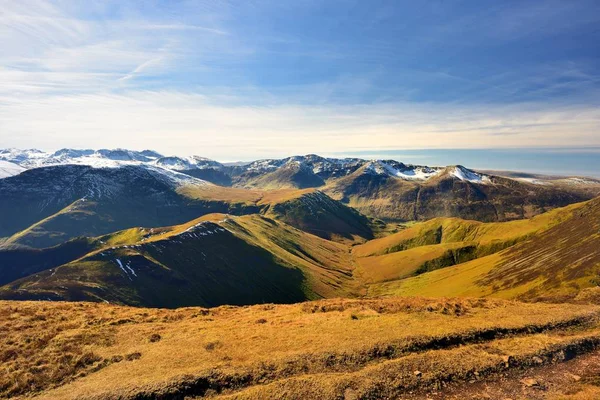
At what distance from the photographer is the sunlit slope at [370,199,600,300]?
8788cm

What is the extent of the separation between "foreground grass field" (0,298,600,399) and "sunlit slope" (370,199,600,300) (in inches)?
1708

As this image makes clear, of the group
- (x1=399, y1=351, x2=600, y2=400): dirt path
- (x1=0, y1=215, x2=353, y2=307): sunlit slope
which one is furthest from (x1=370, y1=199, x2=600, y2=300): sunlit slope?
(x1=0, y1=215, x2=353, y2=307): sunlit slope

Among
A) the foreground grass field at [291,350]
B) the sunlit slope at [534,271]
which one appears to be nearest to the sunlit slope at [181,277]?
the sunlit slope at [534,271]

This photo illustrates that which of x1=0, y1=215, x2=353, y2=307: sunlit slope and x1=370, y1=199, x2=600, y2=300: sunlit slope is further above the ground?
x1=370, y1=199, x2=600, y2=300: sunlit slope

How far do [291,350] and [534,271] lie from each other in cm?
11745

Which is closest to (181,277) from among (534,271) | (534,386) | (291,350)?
(291,350)

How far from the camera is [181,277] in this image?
5792 inches

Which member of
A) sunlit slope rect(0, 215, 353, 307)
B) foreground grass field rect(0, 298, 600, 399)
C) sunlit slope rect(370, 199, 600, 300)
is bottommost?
sunlit slope rect(0, 215, 353, 307)

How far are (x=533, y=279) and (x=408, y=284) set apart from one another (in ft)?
268

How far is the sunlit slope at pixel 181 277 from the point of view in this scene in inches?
4636

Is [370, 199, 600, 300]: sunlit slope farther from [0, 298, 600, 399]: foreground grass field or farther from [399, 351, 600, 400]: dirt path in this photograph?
[399, 351, 600, 400]: dirt path

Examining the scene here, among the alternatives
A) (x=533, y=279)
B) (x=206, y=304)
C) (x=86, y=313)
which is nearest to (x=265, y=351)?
(x=86, y=313)

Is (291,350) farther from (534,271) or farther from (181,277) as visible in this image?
(181,277)

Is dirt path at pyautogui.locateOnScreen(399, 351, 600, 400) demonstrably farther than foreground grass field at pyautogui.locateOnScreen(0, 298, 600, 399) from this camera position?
No
